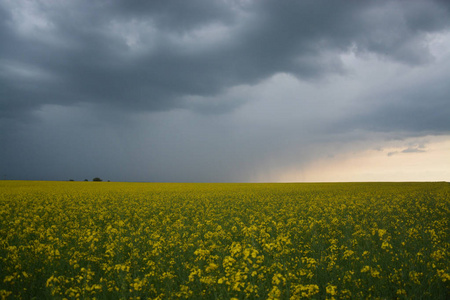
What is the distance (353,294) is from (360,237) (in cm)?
511

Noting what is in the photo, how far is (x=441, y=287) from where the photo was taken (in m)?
5.87

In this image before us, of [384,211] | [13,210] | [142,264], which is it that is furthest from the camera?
[13,210]

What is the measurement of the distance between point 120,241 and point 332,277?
6.72 m

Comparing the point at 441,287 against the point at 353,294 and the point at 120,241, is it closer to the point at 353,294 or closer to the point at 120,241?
the point at 353,294

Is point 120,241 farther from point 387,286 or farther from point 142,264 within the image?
point 387,286

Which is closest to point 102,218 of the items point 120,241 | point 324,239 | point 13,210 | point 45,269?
point 120,241

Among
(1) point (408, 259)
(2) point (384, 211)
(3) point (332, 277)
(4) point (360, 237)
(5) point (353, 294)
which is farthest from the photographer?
(2) point (384, 211)

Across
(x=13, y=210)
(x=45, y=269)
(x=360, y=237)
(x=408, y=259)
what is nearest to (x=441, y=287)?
(x=408, y=259)

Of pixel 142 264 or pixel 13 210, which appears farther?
pixel 13 210

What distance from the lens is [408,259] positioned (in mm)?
7012

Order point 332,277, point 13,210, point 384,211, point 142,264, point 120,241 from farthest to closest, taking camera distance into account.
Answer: point 13,210 → point 384,211 → point 120,241 → point 142,264 → point 332,277

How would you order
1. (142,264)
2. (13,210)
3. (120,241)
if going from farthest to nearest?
1. (13,210)
2. (120,241)
3. (142,264)

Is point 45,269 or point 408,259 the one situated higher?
point 408,259

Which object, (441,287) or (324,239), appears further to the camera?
(324,239)
